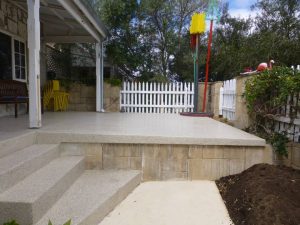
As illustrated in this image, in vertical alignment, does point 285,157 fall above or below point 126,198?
above

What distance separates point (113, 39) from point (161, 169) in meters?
8.59

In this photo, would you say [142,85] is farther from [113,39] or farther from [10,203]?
[10,203]

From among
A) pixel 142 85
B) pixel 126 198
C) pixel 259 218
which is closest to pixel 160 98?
pixel 142 85

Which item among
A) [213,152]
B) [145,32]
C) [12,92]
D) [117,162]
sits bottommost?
[117,162]

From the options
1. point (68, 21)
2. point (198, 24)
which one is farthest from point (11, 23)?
point (198, 24)

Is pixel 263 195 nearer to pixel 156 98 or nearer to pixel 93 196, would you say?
pixel 93 196

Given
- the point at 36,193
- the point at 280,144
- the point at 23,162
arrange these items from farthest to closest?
the point at 280,144 < the point at 23,162 < the point at 36,193

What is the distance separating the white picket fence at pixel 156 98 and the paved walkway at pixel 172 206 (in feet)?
18.9

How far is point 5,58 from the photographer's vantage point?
587 cm

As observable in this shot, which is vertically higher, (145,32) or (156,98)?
(145,32)

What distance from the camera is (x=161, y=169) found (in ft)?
11.7

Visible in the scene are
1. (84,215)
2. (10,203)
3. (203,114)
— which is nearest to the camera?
(10,203)

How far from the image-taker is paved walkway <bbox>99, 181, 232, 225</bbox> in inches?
103

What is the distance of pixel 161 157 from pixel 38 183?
5.22 ft
